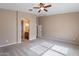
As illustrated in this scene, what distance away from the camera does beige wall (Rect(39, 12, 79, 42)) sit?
7666 millimetres

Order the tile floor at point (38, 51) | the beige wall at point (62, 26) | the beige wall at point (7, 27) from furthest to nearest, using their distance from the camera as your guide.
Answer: the beige wall at point (62, 26), the beige wall at point (7, 27), the tile floor at point (38, 51)

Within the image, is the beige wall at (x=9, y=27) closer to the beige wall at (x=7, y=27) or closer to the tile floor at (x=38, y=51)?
the beige wall at (x=7, y=27)

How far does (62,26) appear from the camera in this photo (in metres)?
8.66

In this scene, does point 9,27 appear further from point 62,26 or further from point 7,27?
point 62,26

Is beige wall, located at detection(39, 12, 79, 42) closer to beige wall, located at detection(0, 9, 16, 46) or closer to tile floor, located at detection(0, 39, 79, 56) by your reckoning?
tile floor, located at detection(0, 39, 79, 56)

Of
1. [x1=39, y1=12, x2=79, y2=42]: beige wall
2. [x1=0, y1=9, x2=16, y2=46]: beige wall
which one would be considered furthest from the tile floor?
[x1=39, y1=12, x2=79, y2=42]: beige wall

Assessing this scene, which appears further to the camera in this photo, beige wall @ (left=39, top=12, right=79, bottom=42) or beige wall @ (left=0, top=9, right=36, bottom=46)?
beige wall @ (left=39, top=12, right=79, bottom=42)

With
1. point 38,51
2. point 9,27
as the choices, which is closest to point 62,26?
point 38,51

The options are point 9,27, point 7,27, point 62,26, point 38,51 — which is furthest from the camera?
point 62,26

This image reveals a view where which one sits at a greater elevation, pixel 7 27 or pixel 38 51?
pixel 7 27

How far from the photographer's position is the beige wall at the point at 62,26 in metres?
7.67

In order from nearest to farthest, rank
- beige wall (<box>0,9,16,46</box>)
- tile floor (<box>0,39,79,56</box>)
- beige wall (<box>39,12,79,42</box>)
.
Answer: tile floor (<box>0,39,79,56</box>), beige wall (<box>0,9,16,46</box>), beige wall (<box>39,12,79,42</box>)

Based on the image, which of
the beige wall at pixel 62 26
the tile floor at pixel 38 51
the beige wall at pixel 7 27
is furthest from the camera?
the beige wall at pixel 62 26

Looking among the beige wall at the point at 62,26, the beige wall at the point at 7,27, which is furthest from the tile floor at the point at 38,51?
the beige wall at the point at 62,26
